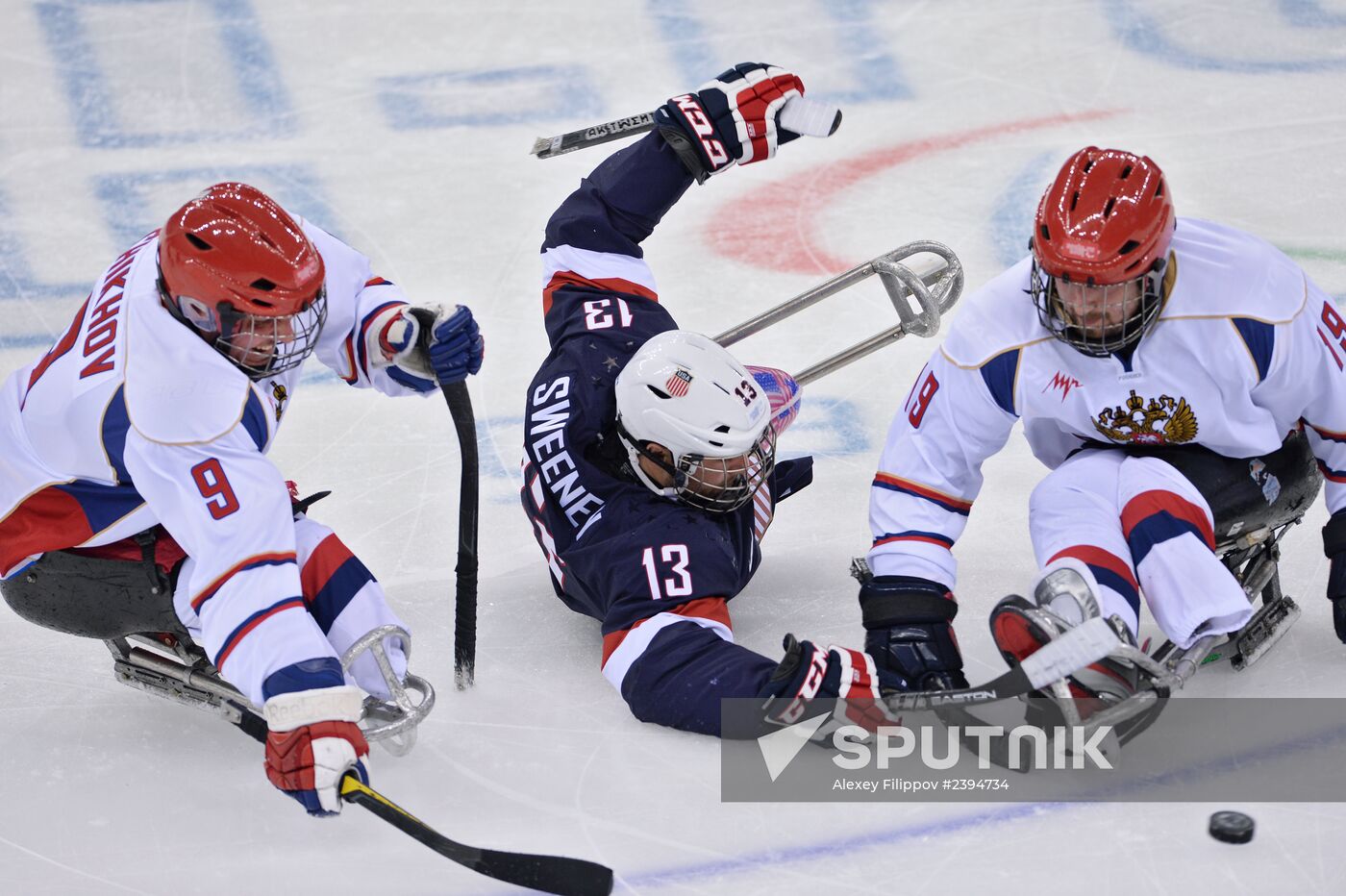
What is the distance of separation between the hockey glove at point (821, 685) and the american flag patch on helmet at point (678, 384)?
0.67 meters

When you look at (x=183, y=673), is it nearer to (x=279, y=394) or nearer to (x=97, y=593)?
(x=97, y=593)

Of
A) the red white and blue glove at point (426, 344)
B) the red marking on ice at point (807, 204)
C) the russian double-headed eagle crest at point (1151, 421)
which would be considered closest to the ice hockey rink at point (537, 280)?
the red marking on ice at point (807, 204)

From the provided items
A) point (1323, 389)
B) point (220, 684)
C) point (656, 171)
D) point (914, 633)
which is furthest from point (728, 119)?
point (220, 684)

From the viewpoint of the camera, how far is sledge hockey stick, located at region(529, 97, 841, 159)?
193 inches

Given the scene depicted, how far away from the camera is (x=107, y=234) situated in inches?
261

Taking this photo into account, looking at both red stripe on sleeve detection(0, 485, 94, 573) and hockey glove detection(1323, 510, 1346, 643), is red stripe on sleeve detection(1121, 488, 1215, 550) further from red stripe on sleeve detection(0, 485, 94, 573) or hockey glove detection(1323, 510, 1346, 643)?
red stripe on sleeve detection(0, 485, 94, 573)

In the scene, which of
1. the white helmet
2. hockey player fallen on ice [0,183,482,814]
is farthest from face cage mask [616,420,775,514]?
hockey player fallen on ice [0,183,482,814]

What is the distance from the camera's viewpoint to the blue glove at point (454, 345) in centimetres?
409

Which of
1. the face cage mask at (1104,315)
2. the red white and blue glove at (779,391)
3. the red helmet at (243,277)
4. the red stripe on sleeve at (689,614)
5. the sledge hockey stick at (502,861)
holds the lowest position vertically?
the red white and blue glove at (779,391)

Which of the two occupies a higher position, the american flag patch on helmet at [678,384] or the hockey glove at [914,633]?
the american flag patch on helmet at [678,384]

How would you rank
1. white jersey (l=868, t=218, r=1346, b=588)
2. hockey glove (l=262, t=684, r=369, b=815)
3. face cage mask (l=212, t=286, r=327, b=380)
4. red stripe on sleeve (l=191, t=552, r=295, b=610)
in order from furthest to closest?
white jersey (l=868, t=218, r=1346, b=588) < face cage mask (l=212, t=286, r=327, b=380) < red stripe on sleeve (l=191, t=552, r=295, b=610) < hockey glove (l=262, t=684, r=369, b=815)

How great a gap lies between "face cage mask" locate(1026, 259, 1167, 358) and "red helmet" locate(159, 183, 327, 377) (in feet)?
5.08

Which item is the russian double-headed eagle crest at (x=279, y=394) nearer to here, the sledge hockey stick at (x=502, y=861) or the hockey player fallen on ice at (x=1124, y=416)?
the sledge hockey stick at (x=502, y=861)

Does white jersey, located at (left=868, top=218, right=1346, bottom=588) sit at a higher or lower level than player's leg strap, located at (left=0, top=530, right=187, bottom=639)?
higher
